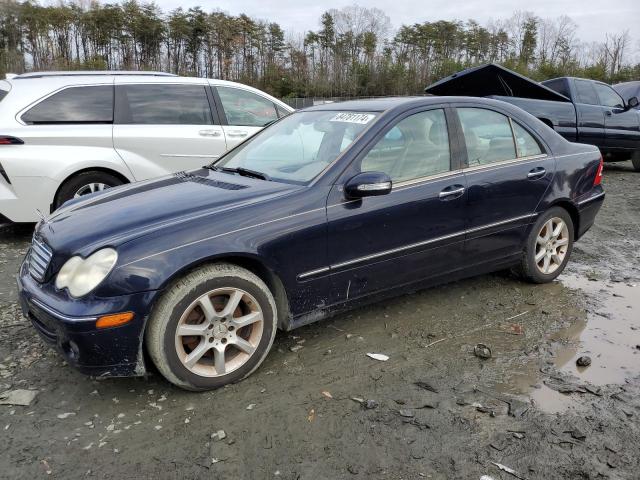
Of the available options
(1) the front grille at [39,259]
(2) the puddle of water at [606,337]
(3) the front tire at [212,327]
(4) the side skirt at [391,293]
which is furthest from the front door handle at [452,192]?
(1) the front grille at [39,259]

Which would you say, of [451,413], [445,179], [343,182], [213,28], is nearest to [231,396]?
[451,413]

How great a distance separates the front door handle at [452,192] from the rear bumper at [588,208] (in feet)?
4.72

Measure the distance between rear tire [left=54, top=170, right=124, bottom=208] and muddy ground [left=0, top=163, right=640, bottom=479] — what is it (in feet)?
5.84

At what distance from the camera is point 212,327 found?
2863 mm

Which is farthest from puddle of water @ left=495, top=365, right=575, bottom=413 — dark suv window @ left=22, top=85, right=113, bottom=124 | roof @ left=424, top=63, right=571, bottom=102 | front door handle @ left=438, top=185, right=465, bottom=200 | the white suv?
roof @ left=424, top=63, right=571, bottom=102

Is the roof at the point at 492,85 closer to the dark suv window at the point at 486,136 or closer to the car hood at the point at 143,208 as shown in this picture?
the dark suv window at the point at 486,136

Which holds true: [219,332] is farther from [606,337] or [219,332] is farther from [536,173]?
[536,173]

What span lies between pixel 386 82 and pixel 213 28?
1539cm

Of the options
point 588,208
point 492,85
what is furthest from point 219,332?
point 492,85

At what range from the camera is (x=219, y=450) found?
7.95 ft

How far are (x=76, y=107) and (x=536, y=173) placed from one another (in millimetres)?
4705

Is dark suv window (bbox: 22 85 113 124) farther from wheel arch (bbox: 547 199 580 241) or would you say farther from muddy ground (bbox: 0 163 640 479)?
wheel arch (bbox: 547 199 580 241)

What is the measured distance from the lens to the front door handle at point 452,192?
11.7 feet

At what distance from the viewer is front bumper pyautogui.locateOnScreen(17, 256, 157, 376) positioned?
2.57 meters
